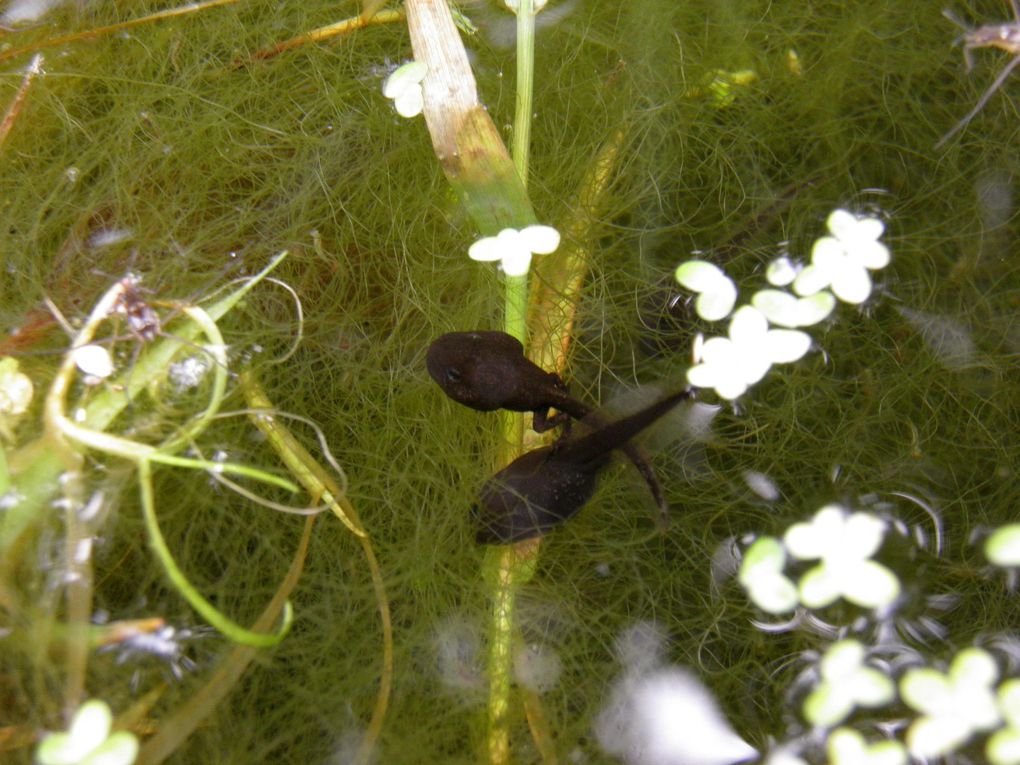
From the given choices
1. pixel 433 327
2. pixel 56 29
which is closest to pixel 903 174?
pixel 433 327

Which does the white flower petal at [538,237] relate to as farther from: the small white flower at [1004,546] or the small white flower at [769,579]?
the small white flower at [1004,546]

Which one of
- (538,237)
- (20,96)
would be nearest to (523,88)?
(538,237)

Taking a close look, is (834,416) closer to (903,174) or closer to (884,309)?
(884,309)

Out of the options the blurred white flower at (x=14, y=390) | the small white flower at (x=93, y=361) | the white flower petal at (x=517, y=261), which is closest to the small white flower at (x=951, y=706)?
the white flower petal at (x=517, y=261)

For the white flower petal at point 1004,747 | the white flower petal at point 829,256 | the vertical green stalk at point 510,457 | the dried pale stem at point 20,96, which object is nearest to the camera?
the white flower petal at point 1004,747

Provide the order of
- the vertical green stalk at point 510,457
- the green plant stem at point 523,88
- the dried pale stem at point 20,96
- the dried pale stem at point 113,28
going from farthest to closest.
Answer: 1. the dried pale stem at point 113,28
2. the dried pale stem at point 20,96
3. the green plant stem at point 523,88
4. the vertical green stalk at point 510,457

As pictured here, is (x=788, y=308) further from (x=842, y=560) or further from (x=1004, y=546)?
(x=1004, y=546)

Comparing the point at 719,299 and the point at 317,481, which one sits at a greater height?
the point at 719,299
